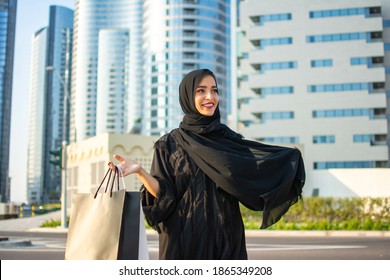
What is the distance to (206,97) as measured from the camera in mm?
2455

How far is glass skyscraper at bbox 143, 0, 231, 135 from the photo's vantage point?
82.6m

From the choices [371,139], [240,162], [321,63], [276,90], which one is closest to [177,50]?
[276,90]

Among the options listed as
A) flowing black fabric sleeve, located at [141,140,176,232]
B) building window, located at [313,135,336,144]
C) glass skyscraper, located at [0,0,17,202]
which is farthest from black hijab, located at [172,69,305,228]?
building window, located at [313,135,336,144]

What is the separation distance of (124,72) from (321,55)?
52523mm

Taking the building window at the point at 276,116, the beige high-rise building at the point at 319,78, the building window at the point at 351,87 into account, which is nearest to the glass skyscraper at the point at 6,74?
the beige high-rise building at the point at 319,78

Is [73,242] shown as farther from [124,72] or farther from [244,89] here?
[124,72]

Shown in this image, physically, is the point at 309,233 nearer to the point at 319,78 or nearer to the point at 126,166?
the point at 126,166

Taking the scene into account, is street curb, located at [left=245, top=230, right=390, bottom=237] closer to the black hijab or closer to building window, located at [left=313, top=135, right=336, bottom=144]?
the black hijab

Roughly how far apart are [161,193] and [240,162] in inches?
15.2

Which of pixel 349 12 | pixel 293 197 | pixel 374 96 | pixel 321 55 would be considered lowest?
pixel 293 197

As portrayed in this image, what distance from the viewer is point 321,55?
4916 cm

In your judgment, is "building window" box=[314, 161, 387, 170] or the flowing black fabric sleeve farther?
"building window" box=[314, 161, 387, 170]

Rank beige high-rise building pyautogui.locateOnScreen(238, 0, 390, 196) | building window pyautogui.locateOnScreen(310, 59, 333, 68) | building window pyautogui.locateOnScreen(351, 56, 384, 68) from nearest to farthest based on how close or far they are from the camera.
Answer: beige high-rise building pyautogui.locateOnScreen(238, 0, 390, 196)
building window pyautogui.locateOnScreen(351, 56, 384, 68)
building window pyautogui.locateOnScreen(310, 59, 333, 68)
